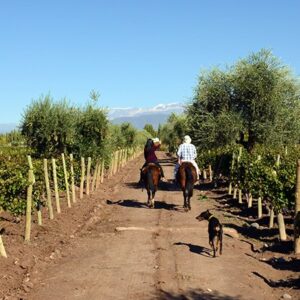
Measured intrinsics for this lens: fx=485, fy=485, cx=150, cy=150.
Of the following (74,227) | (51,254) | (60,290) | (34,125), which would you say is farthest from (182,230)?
(34,125)

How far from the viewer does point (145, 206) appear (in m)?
17.9

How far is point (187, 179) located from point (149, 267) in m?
7.73

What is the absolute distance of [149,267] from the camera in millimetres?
9312

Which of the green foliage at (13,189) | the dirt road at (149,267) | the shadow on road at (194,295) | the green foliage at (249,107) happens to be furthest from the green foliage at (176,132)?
the shadow on road at (194,295)

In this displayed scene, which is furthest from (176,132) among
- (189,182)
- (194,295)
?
(194,295)

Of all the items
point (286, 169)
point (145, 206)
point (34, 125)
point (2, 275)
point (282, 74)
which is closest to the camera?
point (2, 275)

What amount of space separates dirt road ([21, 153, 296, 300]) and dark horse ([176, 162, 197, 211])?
203 centimetres

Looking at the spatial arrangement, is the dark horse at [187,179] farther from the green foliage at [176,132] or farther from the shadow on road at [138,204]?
the green foliage at [176,132]

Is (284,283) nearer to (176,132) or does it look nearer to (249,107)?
(249,107)

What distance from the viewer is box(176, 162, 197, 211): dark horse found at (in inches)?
658

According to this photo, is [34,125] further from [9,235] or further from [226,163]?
[9,235]

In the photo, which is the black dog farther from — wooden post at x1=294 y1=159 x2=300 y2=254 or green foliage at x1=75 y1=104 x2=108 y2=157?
green foliage at x1=75 y1=104 x2=108 y2=157

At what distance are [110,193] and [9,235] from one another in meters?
11.9

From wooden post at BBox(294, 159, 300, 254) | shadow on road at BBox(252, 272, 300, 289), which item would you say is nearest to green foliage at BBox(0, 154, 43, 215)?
shadow on road at BBox(252, 272, 300, 289)
